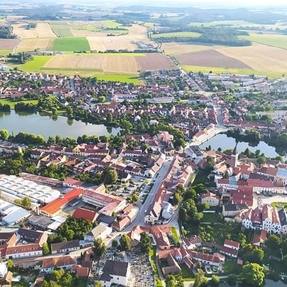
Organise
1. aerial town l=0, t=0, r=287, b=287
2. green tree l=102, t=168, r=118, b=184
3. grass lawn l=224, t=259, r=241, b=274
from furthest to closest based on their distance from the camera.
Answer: green tree l=102, t=168, r=118, b=184, aerial town l=0, t=0, r=287, b=287, grass lawn l=224, t=259, r=241, b=274

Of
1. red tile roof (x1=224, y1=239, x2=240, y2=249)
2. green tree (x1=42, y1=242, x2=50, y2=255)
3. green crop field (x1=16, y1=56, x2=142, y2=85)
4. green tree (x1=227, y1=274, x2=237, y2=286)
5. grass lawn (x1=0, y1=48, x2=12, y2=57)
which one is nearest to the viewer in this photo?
green tree (x1=227, y1=274, x2=237, y2=286)

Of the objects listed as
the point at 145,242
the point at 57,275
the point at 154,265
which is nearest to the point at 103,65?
the point at 145,242

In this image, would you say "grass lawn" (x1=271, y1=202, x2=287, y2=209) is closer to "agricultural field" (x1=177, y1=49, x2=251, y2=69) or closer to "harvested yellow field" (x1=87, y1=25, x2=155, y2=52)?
"agricultural field" (x1=177, y1=49, x2=251, y2=69)

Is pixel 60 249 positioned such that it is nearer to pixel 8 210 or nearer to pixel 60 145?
pixel 8 210

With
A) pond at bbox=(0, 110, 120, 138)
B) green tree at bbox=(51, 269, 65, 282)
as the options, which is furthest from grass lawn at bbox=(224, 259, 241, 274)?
pond at bbox=(0, 110, 120, 138)

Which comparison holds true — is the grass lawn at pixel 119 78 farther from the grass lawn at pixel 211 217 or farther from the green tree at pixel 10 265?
the green tree at pixel 10 265

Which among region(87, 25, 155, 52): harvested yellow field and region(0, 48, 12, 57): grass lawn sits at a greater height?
region(87, 25, 155, 52): harvested yellow field
